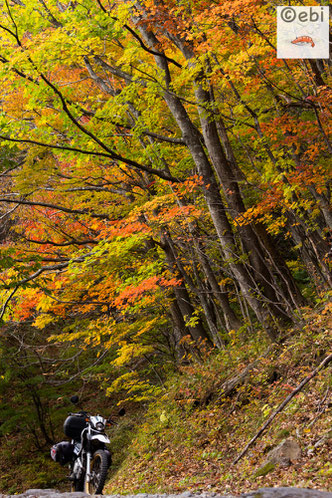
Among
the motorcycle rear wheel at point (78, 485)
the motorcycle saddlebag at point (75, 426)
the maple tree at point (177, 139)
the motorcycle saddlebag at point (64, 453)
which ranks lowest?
the motorcycle rear wheel at point (78, 485)

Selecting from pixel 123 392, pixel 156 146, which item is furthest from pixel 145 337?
pixel 156 146

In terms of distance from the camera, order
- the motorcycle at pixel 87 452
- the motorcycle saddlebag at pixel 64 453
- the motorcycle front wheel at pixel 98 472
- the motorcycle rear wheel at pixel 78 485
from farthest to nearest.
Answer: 1. the motorcycle saddlebag at pixel 64 453
2. the motorcycle rear wheel at pixel 78 485
3. the motorcycle at pixel 87 452
4. the motorcycle front wheel at pixel 98 472

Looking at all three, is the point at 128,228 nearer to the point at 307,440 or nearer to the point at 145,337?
the point at 307,440

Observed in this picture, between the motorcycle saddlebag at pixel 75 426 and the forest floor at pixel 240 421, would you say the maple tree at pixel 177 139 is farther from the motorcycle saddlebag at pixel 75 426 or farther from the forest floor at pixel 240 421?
the motorcycle saddlebag at pixel 75 426

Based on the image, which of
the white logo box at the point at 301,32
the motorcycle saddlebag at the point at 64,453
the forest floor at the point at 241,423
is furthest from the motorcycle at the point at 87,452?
the white logo box at the point at 301,32

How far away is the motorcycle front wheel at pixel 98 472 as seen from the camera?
6054mm

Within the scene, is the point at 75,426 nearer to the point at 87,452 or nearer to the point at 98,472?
the point at 87,452

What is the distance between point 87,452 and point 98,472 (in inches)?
15.6

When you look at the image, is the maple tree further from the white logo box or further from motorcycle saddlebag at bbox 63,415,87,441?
motorcycle saddlebag at bbox 63,415,87,441

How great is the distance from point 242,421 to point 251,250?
136 inches

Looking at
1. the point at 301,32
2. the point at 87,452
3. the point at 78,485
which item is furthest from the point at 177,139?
the point at 78,485

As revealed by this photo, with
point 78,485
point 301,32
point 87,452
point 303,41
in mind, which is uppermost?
point 301,32

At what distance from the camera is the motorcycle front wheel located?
605 cm

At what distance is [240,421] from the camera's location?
27.7 feet
